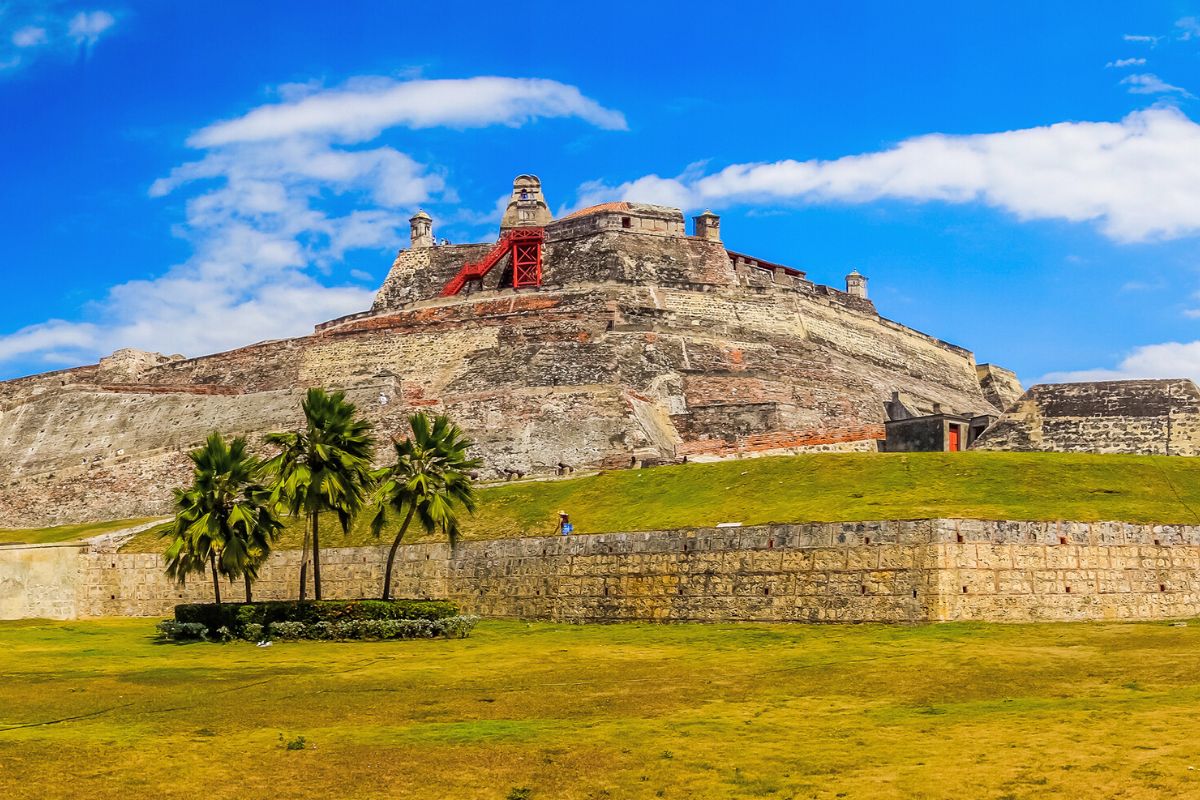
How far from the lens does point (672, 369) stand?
2176 inches

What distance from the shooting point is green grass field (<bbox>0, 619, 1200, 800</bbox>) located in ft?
48.5

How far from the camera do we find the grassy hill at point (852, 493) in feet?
102

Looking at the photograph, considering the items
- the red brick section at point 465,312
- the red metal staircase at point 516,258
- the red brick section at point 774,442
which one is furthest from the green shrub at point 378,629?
the red metal staircase at point 516,258

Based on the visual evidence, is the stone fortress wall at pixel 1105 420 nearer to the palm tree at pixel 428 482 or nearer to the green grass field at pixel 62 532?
the palm tree at pixel 428 482

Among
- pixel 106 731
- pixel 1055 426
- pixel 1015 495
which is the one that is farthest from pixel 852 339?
pixel 106 731

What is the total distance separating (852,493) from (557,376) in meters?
23.4

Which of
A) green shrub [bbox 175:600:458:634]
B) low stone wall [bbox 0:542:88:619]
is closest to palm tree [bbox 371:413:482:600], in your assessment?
green shrub [bbox 175:600:458:634]

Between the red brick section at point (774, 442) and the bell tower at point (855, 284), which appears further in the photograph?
the bell tower at point (855, 284)

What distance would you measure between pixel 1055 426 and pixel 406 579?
22052 millimetres

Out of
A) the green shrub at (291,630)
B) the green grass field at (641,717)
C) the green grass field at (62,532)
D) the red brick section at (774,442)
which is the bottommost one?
the green grass field at (641,717)

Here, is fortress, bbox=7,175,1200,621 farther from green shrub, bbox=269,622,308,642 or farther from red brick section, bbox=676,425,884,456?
green shrub, bbox=269,622,308,642

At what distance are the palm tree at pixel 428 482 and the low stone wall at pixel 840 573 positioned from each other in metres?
2.23

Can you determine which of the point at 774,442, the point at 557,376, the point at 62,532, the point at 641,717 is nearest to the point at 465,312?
the point at 557,376

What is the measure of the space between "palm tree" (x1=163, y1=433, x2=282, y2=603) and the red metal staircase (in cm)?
3282
